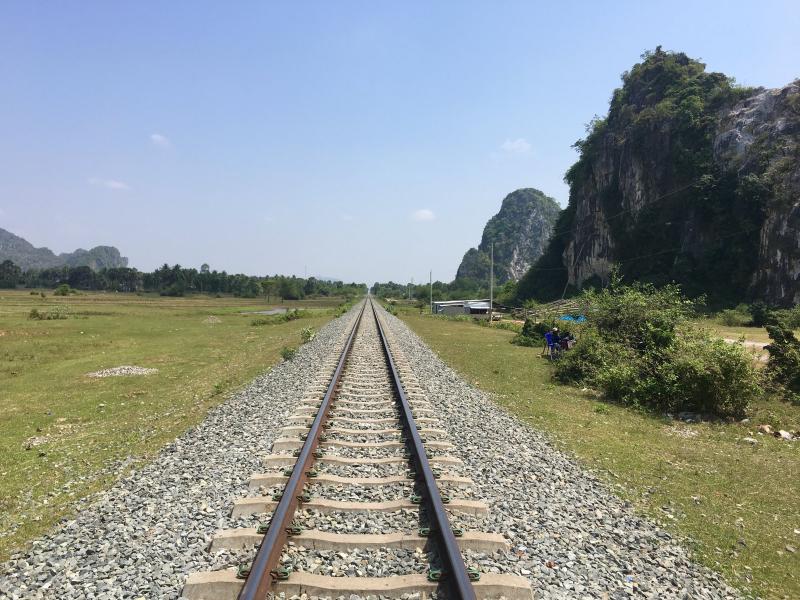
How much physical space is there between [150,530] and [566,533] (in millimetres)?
4343

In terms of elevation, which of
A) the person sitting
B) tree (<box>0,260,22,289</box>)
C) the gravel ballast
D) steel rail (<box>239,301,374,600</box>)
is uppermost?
tree (<box>0,260,22,289</box>)

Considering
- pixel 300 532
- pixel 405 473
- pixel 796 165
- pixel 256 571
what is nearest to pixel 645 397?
pixel 405 473

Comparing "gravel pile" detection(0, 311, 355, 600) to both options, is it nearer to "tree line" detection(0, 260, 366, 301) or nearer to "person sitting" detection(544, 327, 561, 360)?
"person sitting" detection(544, 327, 561, 360)

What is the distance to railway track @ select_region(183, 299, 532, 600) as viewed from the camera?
373 cm

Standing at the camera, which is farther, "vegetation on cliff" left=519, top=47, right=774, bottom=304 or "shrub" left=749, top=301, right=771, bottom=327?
"vegetation on cliff" left=519, top=47, right=774, bottom=304

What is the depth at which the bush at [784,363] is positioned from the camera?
12.1 metres

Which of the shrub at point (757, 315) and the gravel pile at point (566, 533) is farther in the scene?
the shrub at point (757, 315)

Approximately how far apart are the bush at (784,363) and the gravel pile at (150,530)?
1295cm

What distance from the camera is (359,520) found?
4844 mm

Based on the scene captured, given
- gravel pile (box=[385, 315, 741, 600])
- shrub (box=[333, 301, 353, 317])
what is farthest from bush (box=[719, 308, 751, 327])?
gravel pile (box=[385, 315, 741, 600])

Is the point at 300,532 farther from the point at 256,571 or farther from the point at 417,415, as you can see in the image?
the point at 417,415

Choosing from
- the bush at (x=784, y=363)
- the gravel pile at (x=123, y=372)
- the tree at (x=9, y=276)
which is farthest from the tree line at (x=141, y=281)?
the bush at (x=784, y=363)

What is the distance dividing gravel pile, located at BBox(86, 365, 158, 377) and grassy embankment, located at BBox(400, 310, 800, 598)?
12.9 metres

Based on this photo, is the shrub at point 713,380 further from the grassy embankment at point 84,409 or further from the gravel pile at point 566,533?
the grassy embankment at point 84,409
